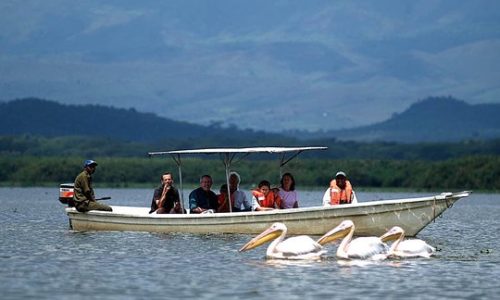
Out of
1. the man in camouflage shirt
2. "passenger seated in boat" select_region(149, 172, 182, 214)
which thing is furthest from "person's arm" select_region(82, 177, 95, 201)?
"passenger seated in boat" select_region(149, 172, 182, 214)

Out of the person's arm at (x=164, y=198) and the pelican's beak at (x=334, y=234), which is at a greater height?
the person's arm at (x=164, y=198)

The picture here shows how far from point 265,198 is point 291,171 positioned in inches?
1691

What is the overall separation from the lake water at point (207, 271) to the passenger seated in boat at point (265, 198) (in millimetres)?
944

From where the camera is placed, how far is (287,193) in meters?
32.2

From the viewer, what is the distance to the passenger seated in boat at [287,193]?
32125mm

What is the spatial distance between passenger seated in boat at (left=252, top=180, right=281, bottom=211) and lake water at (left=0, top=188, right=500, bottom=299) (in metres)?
0.94

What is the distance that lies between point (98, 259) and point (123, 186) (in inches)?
2005

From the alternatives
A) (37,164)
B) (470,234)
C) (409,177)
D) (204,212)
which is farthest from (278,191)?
(37,164)

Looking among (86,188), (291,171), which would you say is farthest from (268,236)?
(291,171)

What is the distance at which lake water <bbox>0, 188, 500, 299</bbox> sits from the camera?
21.8m

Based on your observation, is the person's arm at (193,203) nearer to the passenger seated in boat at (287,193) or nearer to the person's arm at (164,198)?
the person's arm at (164,198)

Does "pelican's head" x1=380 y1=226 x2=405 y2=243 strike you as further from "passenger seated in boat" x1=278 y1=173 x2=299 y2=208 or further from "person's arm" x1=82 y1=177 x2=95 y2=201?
"person's arm" x1=82 y1=177 x2=95 y2=201

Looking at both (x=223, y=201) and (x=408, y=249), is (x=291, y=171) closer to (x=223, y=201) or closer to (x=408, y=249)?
(x=223, y=201)

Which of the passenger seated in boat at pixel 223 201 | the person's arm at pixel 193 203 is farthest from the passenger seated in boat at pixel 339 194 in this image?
the person's arm at pixel 193 203
